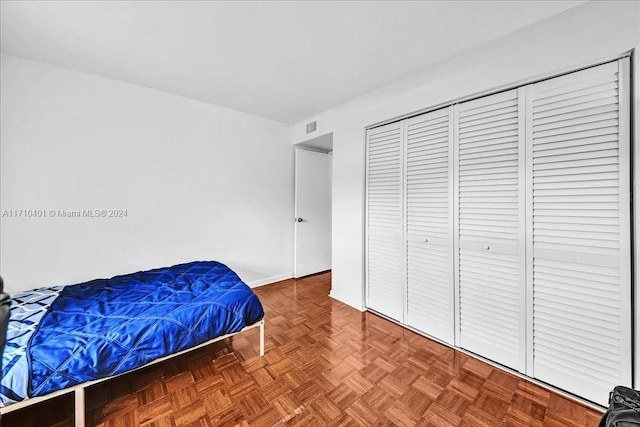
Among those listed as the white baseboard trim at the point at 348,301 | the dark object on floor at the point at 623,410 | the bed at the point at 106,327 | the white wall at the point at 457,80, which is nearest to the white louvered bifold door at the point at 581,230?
the white wall at the point at 457,80

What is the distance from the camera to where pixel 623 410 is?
2.88ft

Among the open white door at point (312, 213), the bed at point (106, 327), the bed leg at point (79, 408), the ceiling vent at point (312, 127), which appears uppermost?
the ceiling vent at point (312, 127)

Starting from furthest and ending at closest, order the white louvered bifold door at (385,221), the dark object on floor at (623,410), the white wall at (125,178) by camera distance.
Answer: the white louvered bifold door at (385,221)
the white wall at (125,178)
the dark object on floor at (623,410)

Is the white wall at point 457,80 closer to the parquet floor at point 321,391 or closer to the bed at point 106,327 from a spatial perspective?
the parquet floor at point 321,391

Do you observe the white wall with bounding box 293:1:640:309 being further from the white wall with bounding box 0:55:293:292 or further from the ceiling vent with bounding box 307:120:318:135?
the white wall with bounding box 0:55:293:292

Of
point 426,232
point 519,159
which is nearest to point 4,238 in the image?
point 426,232

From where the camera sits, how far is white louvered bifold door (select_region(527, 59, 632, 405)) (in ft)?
4.86

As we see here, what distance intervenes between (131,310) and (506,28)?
10.6 feet

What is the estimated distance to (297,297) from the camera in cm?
330

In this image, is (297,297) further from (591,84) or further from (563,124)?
(591,84)

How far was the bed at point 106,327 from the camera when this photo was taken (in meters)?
1.30

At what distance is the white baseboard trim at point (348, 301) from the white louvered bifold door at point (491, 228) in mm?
1054

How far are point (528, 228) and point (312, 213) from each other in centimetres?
288

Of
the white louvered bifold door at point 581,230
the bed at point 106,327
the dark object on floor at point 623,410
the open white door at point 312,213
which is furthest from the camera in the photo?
the open white door at point 312,213
